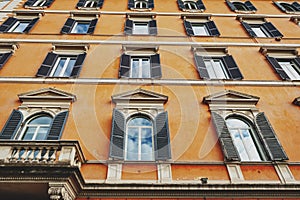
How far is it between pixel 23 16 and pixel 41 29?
1941 mm

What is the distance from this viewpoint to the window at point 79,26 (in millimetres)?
11797

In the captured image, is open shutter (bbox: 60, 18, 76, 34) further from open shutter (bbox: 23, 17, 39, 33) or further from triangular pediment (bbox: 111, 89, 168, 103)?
triangular pediment (bbox: 111, 89, 168, 103)

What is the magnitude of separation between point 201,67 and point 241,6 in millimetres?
7287

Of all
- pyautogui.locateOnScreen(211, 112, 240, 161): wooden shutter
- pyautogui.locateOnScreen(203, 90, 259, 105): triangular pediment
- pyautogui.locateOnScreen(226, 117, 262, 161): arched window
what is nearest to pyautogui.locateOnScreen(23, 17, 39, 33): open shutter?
pyautogui.locateOnScreen(203, 90, 259, 105): triangular pediment

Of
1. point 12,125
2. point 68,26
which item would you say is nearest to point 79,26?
point 68,26

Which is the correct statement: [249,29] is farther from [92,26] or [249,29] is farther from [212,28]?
[92,26]

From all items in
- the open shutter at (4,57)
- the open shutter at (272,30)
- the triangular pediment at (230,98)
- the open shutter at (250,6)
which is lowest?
the triangular pediment at (230,98)

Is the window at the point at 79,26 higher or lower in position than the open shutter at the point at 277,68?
higher

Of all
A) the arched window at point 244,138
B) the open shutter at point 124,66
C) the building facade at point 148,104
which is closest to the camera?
the building facade at point 148,104

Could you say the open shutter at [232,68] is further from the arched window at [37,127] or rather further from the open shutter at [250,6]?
the arched window at [37,127]

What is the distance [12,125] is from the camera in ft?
24.4

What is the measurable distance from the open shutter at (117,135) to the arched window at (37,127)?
1980mm

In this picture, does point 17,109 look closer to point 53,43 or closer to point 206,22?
point 53,43

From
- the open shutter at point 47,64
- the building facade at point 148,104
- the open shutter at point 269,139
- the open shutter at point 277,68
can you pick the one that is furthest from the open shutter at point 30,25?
the open shutter at point 277,68
